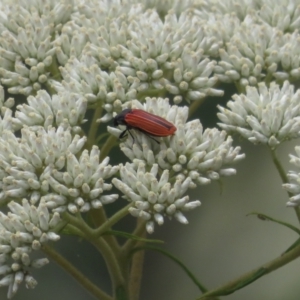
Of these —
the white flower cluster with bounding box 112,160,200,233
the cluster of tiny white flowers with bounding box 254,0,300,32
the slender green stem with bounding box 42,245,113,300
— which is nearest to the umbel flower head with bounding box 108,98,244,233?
the white flower cluster with bounding box 112,160,200,233

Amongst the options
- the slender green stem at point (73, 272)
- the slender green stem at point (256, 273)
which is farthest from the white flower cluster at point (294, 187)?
the slender green stem at point (73, 272)

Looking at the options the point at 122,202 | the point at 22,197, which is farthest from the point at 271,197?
the point at 22,197

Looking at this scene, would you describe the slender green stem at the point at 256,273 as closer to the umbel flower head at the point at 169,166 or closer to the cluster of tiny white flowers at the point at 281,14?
the umbel flower head at the point at 169,166

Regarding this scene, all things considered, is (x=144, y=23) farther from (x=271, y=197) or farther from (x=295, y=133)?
(x=271, y=197)

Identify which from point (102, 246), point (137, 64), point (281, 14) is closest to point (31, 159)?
point (102, 246)

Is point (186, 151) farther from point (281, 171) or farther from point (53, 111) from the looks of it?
point (53, 111)

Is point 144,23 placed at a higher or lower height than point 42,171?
higher
